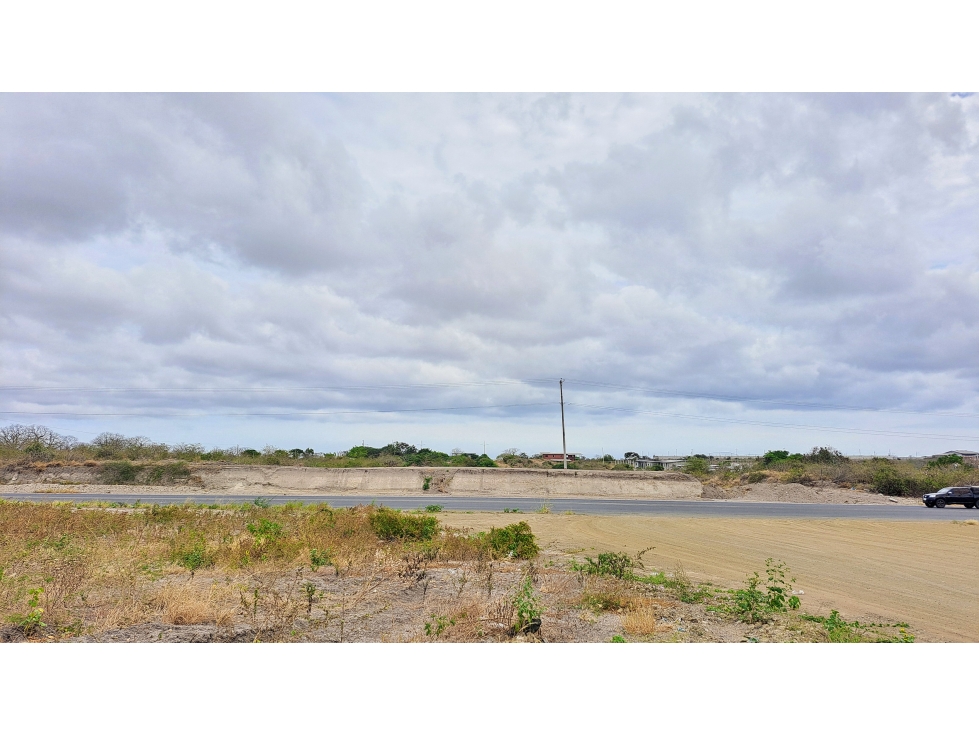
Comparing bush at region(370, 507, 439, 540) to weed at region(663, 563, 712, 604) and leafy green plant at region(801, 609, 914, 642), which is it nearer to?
weed at region(663, 563, 712, 604)

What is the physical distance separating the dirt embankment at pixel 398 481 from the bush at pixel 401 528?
26133 mm

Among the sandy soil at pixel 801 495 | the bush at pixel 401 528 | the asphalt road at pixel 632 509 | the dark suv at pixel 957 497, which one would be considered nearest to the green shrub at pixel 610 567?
the bush at pixel 401 528

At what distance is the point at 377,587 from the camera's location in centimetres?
1000

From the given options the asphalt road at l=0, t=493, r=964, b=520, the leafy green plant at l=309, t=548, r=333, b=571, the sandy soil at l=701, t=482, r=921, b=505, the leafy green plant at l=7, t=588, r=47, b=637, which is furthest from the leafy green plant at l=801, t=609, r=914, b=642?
the sandy soil at l=701, t=482, r=921, b=505

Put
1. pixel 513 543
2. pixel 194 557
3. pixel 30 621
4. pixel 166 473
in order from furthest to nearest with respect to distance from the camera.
Answer: pixel 166 473
pixel 513 543
pixel 194 557
pixel 30 621

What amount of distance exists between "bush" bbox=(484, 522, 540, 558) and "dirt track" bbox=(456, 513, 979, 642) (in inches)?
109

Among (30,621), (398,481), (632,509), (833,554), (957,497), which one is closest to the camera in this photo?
(30,621)

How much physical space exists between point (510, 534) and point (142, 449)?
175ft

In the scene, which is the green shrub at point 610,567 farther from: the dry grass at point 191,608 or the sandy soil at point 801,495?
the sandy soil at point 801,495

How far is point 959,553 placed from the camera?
16656mm

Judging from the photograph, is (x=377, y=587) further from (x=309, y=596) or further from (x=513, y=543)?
(x=513, y=543)

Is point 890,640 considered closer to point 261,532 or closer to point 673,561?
point 673,561

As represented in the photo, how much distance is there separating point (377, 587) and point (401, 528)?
6.20m

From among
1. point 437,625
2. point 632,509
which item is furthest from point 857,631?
point 632,509
